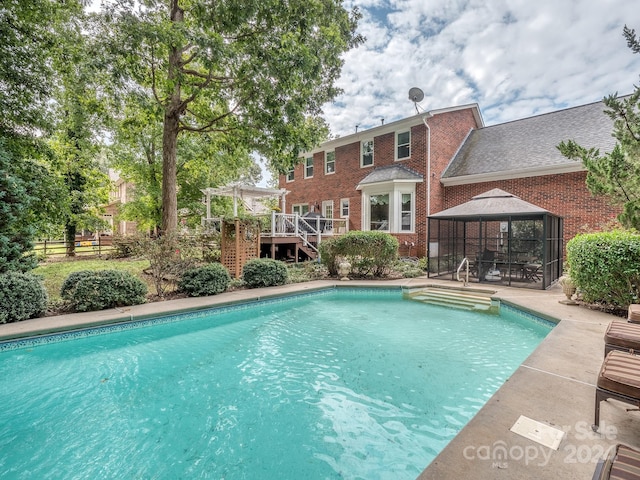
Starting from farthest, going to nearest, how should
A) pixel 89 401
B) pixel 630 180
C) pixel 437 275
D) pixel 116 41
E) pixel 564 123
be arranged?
pixel 564 123, pixel 437 275, pixel 116 41, pixel 630 180, pixel 89 401

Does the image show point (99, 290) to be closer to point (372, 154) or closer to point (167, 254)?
point (167, 254)

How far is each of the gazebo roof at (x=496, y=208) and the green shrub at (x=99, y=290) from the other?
979 cm

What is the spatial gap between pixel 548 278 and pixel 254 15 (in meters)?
11.3

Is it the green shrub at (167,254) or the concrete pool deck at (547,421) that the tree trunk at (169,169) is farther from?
the concrete pool deck at (547,421)

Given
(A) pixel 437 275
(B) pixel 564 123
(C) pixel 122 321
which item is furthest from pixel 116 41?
(B) pixel 564 123

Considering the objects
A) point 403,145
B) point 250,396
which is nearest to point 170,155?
point 250,396

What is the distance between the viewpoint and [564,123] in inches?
507

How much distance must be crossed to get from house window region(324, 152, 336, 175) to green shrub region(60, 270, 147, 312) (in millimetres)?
13369

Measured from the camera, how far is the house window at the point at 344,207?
1725 centimetres

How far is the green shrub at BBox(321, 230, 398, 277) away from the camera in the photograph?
10484mm

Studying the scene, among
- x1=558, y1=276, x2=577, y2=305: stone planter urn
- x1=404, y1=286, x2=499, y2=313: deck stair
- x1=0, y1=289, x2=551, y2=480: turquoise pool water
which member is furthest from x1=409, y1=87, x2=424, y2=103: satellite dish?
x1=0, y1=289, x2=551, y2=480: turquoise pool water

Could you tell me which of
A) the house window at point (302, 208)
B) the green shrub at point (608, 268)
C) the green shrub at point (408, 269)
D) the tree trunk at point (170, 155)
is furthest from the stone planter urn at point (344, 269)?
the house window at point (302, 208)

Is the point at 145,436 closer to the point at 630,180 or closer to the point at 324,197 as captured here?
the point at 630,180

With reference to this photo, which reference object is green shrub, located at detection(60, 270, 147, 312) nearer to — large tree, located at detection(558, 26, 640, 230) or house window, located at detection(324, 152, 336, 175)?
large tree, located at detection(558, 26, 640, 230)
